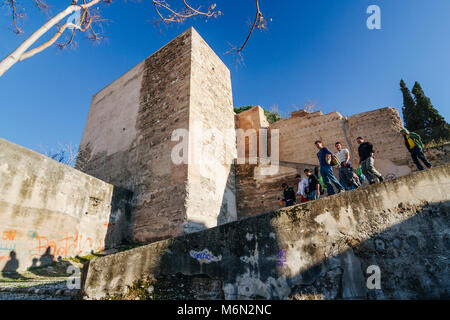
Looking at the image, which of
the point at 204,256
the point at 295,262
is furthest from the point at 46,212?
the point at 295,262

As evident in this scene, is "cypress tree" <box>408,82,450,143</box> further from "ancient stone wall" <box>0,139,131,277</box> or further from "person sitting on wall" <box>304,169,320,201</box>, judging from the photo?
"ancient stone wall" <box>0,139,131,277</box>

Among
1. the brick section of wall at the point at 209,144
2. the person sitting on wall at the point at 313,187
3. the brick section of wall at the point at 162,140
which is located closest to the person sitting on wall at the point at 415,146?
the person sitting on wall at the point at 313,187

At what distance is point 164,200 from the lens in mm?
6863

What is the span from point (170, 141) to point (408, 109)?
22034 mm

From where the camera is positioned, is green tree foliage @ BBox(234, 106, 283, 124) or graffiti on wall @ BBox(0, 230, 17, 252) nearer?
graffiti on wall @ BBox(0, 230, 17, 252)

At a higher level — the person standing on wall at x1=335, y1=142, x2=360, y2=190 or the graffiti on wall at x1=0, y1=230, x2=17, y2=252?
the person standing on wall at x1=335, y1=142, x2=360, y2=190

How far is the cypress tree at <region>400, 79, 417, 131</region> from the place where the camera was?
20.0 metres

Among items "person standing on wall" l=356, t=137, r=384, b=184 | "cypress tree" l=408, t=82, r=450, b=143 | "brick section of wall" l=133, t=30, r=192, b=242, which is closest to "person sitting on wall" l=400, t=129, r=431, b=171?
"person standing on wall" l=356, t=137, r=384, b=184

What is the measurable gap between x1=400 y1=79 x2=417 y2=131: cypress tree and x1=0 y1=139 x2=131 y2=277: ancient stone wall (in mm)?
23212

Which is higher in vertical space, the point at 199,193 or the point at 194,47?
the point at 194,47
